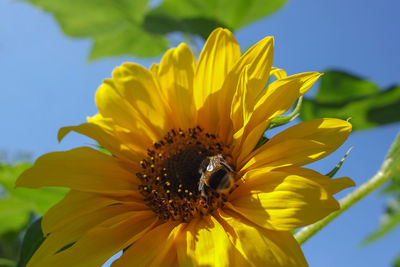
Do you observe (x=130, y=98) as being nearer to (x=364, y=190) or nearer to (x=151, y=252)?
(x=151, y=252)

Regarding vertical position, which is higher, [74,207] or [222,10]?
[222,10]

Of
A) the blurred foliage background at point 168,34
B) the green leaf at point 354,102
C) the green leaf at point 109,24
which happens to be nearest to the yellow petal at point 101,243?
the blurred foliage background at point 168,34

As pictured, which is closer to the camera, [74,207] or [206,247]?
[206,247]

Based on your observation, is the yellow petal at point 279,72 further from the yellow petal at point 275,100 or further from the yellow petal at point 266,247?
the yellow petal at point 266,247

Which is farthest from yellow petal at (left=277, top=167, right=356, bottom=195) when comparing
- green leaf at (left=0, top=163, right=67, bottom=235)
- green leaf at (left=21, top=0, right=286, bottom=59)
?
green leaf at (left=21, top=0, right=286, bottom=59)

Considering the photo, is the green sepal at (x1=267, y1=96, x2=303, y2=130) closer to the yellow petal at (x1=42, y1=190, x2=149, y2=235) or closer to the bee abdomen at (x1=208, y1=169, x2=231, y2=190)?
the bee abdomen at (x1=208, y1=169, x2=231, y2=190)

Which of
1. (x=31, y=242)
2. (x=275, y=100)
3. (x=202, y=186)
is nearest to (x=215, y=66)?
(x=275, y=100)

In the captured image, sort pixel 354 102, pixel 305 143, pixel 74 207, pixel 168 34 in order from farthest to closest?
pixel 168 34 < pixel 354 102 < pixel 74 207 < pixel 305 143
